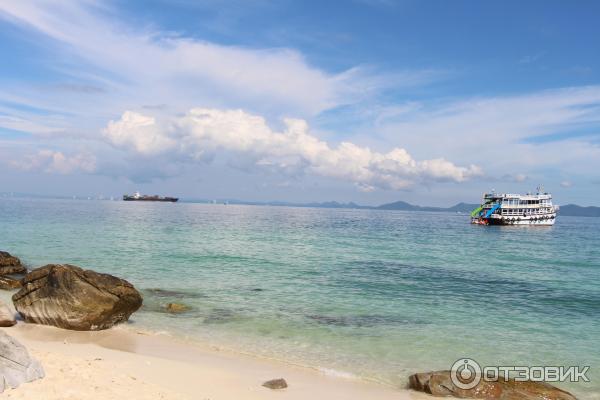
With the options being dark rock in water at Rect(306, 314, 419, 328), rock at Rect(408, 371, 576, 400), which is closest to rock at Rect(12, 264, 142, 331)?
dark rock in water at Rect(306, 314, 419, 328)

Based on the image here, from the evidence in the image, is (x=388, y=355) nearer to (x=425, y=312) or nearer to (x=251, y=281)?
(x=425, y=312)

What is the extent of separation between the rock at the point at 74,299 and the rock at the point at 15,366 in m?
5.97

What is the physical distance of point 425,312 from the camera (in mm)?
21578

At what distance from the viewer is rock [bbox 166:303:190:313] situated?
793 inches

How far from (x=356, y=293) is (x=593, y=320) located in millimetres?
12059

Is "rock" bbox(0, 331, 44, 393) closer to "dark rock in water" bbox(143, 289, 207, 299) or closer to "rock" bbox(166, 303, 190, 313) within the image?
"rock" bbox(166, 303, 190, 313)

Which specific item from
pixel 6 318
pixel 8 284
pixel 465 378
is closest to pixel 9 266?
pixel 8 284

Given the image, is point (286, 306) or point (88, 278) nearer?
point (88, 278)

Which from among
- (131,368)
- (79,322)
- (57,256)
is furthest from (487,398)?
(57,256)

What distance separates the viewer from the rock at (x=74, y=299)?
15523mm

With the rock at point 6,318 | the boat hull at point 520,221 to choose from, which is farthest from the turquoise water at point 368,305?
the boat hull at point 520,221

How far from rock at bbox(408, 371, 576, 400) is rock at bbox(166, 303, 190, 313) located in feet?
39.8

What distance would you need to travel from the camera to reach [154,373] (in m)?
11.5

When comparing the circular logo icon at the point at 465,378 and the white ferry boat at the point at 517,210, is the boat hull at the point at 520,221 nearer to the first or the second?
the white ferry boat at the point at 517,210
